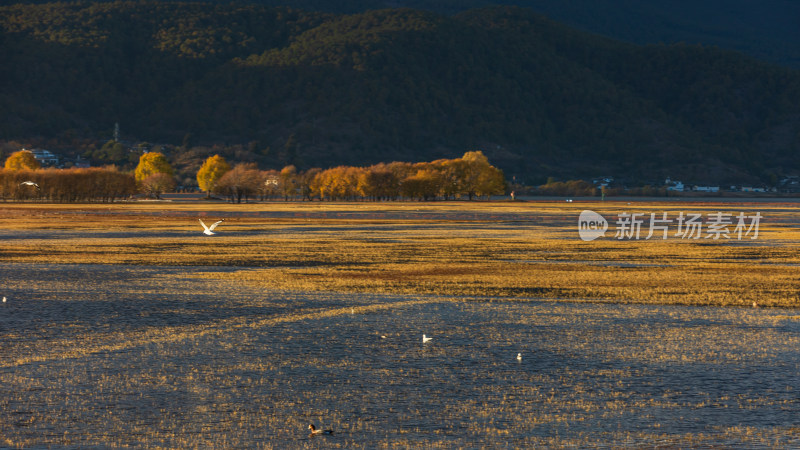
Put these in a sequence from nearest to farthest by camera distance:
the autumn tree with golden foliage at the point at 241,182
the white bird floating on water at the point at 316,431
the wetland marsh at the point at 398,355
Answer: the white bird floating on water at the point at 316,431 → the wetland marsh at the point at 398,355 → the autumn tree with golden foliage at the point at 241,182

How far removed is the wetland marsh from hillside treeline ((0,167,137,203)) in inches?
5473

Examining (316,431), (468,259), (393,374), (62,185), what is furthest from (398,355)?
(62,185)

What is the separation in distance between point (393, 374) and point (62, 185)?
16591cm

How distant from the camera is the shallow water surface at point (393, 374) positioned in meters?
14.0

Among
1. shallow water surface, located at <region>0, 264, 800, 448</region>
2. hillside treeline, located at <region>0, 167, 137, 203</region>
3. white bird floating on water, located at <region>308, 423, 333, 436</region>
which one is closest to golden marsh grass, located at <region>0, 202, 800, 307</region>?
shallow water surface, located at <region>0, 264, 800, 448</region>

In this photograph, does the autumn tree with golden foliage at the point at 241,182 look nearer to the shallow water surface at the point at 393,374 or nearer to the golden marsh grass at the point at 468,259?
the golden marsh grass at the point at 468,259

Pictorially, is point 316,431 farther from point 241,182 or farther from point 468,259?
point 241,182

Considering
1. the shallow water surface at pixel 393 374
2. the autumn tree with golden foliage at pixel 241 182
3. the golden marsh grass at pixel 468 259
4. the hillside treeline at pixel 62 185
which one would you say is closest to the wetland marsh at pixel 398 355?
the shallow water surface at pixel 393 374

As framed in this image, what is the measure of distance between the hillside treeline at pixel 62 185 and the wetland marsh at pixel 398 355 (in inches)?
5473

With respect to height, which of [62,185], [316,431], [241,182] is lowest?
[316,431]

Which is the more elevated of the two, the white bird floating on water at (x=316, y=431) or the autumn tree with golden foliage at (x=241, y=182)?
the autumn tree with golden foliage at (x=241, y=182)

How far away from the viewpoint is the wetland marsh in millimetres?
14195

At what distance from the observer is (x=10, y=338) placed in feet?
70.2

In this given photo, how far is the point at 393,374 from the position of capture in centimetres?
1772
